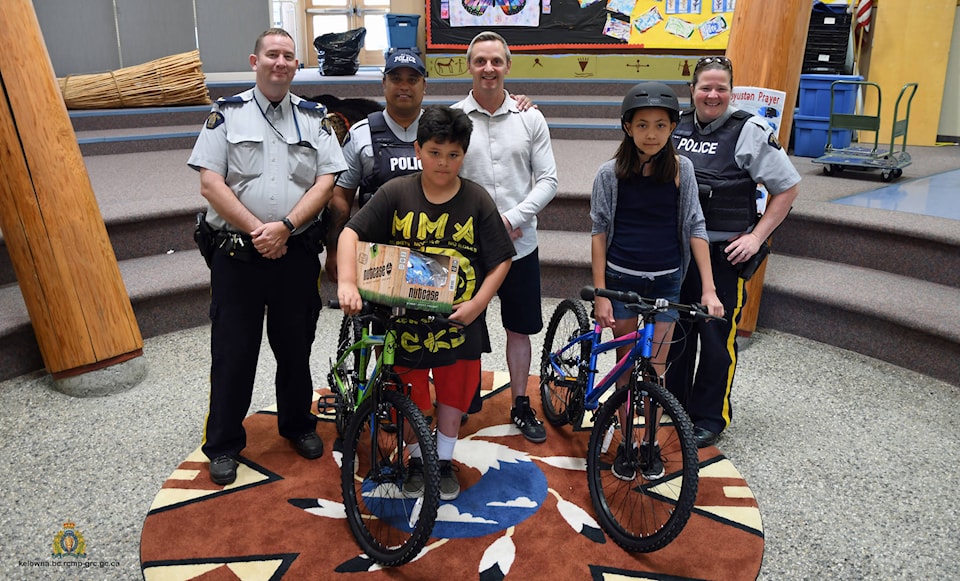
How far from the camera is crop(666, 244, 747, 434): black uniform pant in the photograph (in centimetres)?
308

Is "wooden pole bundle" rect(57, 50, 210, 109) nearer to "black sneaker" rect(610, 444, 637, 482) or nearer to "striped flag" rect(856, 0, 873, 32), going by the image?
"black sneaker" rect(610, 444, 637, 482)

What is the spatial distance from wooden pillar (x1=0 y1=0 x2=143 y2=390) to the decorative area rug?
1.00 meters

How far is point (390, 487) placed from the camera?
2.81 m

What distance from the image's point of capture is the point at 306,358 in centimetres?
304

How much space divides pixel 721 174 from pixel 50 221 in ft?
9.69

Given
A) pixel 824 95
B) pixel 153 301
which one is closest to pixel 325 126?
pixel 153 301

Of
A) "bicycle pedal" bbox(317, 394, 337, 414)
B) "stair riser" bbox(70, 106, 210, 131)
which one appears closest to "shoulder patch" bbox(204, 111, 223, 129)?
"bicycle pedal" bbox(317, 394, 337, 414)

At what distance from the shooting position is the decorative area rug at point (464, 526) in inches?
94.4

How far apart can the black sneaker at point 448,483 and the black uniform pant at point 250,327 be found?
2.22 ft

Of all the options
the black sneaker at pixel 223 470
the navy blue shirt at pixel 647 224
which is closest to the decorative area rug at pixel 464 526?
the black sneaker at pixel 223 470

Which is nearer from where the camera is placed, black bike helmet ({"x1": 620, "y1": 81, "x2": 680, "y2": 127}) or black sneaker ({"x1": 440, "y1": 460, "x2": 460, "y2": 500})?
black bike helmet ({"x1": 620, "y1": 81, "x2": 680, "y2": 127})

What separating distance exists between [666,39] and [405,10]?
3.02m

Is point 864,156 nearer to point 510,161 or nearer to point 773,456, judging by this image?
point 773,456

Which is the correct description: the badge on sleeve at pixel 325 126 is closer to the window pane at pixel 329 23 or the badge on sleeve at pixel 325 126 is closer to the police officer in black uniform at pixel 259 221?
the police officer in black uniform at pixel 259 221
